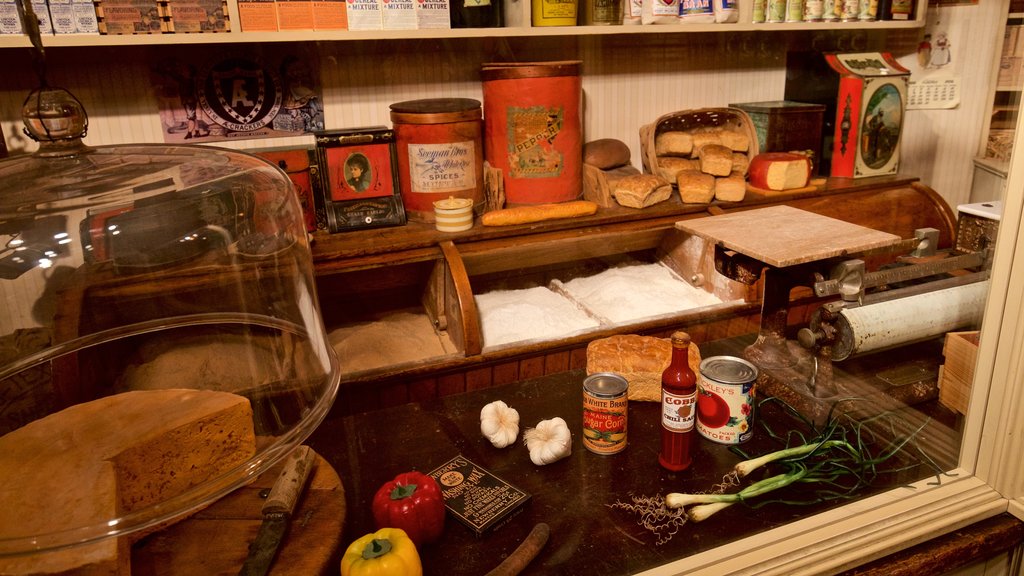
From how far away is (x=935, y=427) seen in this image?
4.31 feet

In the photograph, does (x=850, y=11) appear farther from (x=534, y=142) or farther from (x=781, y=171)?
(x=534, y=142)

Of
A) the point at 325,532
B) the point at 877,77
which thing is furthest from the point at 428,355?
the point at 877,77

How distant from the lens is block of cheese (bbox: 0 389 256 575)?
84 cm

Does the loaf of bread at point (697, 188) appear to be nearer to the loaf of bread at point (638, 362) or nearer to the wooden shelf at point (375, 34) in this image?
the wooden shelf at point (375, 34)

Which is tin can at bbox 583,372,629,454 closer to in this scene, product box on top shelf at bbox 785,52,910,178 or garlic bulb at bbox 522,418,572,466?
garlic bulb at bbox 522,418,572,466

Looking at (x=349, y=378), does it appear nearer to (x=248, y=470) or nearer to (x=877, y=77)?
(x=248, y=470)

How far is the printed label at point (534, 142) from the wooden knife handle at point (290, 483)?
1.41 metres

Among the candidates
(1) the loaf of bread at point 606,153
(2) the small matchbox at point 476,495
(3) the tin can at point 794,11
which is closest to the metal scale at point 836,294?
(2) the small matchbox at point 476,495

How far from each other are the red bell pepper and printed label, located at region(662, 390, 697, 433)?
43cm

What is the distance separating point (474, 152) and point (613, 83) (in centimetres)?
82

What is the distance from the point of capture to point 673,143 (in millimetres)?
2713

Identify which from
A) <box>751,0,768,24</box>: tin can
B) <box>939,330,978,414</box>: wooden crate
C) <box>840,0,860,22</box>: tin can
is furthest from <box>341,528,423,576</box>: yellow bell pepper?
<box>840,0,860,22</box>: tin can

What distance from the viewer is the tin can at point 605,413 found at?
130cm

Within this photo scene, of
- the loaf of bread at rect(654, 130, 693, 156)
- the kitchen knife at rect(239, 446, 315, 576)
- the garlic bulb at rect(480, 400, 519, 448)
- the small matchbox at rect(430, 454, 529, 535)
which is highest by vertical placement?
the loaf of bread at rect(654, 130, 693, 156)
